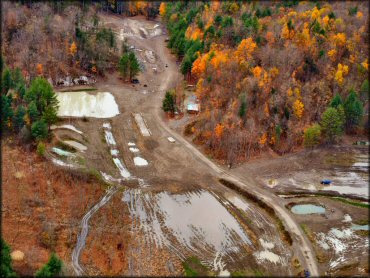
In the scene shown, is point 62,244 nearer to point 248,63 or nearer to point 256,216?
point 256,216

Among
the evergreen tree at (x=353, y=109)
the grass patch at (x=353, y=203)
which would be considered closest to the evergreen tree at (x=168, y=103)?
the evergreen tree at (x=353, y=109)

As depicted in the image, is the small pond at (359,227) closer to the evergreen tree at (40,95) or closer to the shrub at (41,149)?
the shrub at (41,149)

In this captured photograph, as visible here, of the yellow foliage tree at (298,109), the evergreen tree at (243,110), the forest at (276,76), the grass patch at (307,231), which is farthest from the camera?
the yellow foliage tree at (298,109)

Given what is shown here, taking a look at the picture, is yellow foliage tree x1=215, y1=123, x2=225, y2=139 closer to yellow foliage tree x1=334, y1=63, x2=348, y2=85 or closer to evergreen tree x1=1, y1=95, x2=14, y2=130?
yellow foliage tree x1=334, y1=63, x2=348, y2=85

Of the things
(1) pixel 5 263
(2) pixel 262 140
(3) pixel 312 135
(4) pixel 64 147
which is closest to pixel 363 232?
(3) pixel 312 135

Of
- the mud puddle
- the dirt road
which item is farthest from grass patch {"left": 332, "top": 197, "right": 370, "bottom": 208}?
the mud puddle

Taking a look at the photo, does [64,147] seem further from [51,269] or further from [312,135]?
[312,135]
